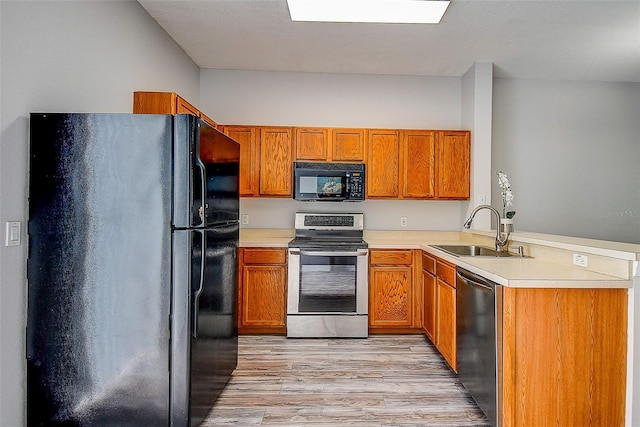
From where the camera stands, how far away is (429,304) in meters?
3.41

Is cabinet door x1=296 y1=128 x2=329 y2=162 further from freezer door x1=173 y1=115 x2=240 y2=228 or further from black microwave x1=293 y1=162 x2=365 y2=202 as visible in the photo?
freezer door x1=173 y1=115 x2=240 y2=228

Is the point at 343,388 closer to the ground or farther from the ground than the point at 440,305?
closer to the ground

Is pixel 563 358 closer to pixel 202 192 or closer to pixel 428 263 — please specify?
pixel 428 263

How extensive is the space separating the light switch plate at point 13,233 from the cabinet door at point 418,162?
320 cm

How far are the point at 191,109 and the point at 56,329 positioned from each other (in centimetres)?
176

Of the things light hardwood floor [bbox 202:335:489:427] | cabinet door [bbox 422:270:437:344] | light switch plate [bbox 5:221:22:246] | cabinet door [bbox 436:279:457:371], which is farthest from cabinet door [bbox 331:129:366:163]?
light switch plate [bbox 5:221:22:246]

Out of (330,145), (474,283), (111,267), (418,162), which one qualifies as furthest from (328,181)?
(111,267)

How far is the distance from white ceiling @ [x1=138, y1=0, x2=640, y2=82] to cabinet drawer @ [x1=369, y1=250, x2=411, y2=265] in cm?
192

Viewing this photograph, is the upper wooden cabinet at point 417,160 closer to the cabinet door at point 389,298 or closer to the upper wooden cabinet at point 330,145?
the upper wooden cabinet at point 330,145

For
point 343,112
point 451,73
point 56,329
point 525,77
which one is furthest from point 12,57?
point 525,77

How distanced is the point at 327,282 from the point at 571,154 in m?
3.18

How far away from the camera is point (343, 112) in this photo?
423cm

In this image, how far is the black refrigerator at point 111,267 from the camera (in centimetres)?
176

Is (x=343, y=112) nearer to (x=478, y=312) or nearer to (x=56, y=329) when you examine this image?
(x=478, y=312)
